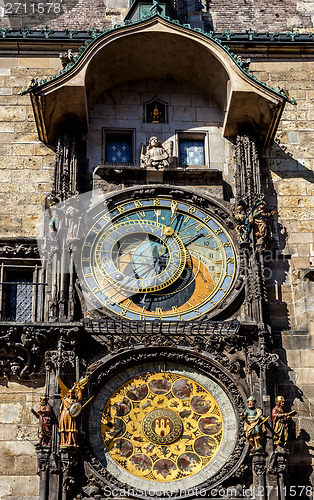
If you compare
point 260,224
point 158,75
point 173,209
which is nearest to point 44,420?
point 173,209

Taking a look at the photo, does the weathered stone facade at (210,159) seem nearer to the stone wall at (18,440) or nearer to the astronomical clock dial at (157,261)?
the stone wall at (18,440)

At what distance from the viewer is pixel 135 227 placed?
13.1 metres

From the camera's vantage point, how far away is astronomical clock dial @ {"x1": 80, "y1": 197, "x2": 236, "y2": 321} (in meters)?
12.6

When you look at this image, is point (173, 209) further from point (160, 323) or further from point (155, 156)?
point (160, 323)

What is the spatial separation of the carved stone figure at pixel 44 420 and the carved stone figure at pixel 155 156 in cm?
365

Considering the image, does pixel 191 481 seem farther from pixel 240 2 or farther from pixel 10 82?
pixel 240 2

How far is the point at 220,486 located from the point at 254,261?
2862 millimetres

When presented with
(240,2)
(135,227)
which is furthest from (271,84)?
(135,227)

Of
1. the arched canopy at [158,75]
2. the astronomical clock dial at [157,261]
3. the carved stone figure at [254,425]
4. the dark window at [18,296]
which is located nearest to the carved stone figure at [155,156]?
the astronomical clock dial at [157,261]

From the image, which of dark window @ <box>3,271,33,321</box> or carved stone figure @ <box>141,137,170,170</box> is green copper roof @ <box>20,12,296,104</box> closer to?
carved stone figure @ <box>141,137,170,170</box>

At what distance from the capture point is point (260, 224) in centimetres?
1295

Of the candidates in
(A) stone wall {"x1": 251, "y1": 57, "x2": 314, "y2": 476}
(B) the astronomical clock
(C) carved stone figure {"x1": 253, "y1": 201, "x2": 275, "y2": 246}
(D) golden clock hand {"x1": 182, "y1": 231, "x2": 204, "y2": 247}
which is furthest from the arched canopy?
(D) golden clock hand {"x1": 182, "y1": 231, "x2": 204, "y2": 247}

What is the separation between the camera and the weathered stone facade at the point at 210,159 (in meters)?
12.0

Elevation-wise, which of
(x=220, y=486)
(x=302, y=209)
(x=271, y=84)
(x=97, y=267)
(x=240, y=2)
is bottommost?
(x=220, y=486)
